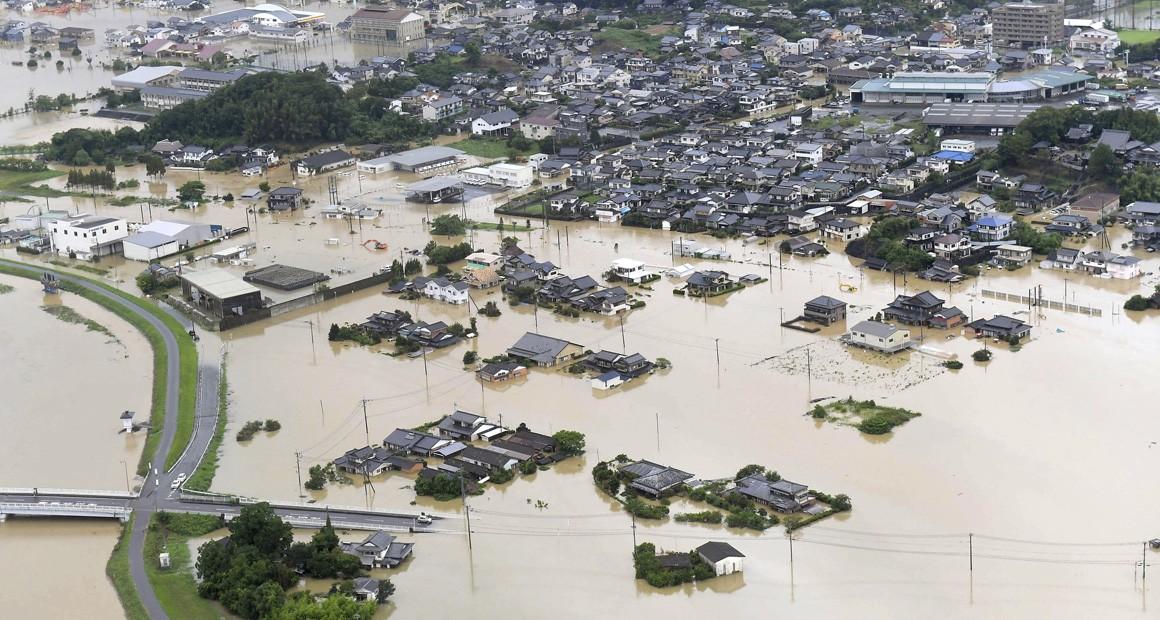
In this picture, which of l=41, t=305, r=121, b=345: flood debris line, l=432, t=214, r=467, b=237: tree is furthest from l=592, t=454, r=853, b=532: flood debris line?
l=432, t=214, r=467, b=237: tree

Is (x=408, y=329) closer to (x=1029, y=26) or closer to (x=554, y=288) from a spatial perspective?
(x=554, y=288)

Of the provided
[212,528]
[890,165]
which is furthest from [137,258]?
[890,165]

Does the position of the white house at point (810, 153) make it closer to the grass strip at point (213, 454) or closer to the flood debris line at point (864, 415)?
the flood debris line at point (864, 415)

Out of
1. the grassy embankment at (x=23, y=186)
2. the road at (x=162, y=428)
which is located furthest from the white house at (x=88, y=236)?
the grassy embankment at (x=23, y=186)

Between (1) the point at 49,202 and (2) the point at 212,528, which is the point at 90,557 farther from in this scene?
(1) the point at 49,202

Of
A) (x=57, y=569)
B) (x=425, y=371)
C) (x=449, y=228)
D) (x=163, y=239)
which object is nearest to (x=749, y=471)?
(x=425, y=371)
